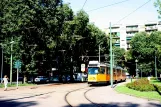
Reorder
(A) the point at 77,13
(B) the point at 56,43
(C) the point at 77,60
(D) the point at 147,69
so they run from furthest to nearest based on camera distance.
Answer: (D) the point at 147,69, (C) the point at 77,60, (A) the point at 77,13, (B) the point at 56,43

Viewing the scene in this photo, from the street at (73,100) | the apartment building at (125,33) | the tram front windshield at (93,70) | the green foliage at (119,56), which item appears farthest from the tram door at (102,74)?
the apartment building at (125,33)

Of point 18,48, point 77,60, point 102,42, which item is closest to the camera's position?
point 18,48

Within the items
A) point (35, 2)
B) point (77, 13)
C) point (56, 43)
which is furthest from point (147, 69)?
point (35, 2)

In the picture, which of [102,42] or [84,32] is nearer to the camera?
[84,32]

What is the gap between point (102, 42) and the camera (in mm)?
72375

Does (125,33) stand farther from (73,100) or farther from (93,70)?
(73,100)

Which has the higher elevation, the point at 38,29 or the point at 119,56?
the point at 38,29

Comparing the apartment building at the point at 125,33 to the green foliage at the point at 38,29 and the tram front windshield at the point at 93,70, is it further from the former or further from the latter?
the tram front windshield at the point at 93,70

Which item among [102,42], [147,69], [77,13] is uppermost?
[77,13]

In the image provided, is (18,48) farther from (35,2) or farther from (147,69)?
(147,69)

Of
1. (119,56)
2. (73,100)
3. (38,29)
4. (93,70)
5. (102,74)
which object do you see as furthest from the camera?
(119,56)

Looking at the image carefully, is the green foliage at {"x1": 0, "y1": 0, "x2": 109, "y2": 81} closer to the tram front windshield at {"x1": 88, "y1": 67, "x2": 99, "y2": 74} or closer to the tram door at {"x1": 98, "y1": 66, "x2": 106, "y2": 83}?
the tram front windshield at {"x1": 88, "y1": 67, "x2": 99, "y2": 74}

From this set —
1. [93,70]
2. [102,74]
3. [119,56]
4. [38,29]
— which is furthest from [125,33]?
[93,70]

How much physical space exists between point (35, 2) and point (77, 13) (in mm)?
13921
